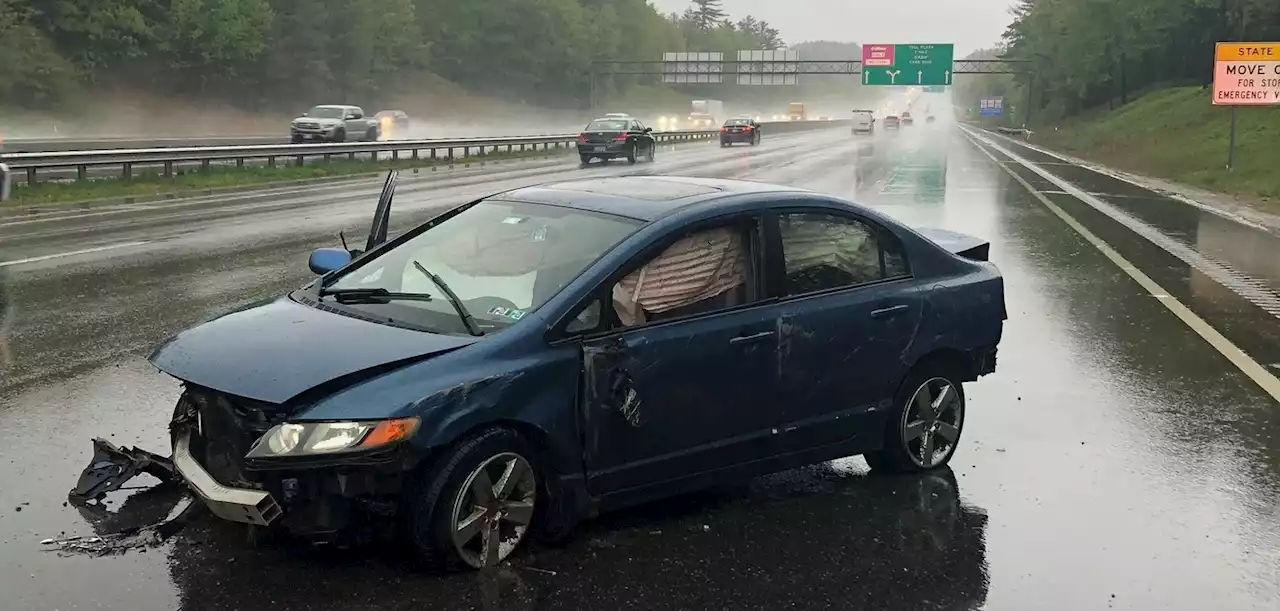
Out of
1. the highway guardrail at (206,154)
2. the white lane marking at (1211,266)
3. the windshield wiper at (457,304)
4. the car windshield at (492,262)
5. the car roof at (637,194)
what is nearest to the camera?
the windshield wiper at (457,304)

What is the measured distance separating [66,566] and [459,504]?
58.5 inches

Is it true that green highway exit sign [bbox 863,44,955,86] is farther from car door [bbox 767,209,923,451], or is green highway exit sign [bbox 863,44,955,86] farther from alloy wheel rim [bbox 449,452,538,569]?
alloy wheel rim [bbox 449,452,538,569]

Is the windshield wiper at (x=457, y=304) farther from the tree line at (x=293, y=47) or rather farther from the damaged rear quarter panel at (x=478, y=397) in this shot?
the tree line at (x=293, y=47)

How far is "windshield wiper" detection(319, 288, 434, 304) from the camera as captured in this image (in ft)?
16.8

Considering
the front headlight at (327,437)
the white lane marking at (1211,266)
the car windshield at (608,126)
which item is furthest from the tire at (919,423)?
the car windshield at (608,126)

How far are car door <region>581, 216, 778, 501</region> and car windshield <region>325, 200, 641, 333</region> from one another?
275 mm

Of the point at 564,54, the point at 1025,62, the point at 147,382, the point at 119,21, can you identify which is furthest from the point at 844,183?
the point at 564,54

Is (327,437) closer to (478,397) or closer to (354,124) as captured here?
(478,397)

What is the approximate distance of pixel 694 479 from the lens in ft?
16.8

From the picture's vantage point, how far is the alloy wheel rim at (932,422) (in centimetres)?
599

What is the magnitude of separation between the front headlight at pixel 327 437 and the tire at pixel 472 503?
24 cm

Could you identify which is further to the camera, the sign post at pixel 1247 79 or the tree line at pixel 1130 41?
the tree line at pixel 1130 41

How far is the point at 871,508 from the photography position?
5.49 m

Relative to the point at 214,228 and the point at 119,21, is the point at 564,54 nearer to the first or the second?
the point at 119,21
